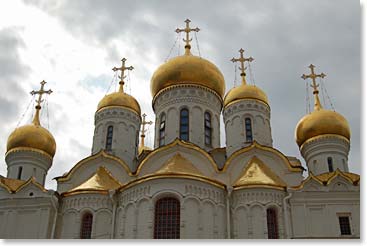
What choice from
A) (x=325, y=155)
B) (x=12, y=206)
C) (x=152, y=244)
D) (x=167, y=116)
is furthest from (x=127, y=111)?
(x=152, y=244)

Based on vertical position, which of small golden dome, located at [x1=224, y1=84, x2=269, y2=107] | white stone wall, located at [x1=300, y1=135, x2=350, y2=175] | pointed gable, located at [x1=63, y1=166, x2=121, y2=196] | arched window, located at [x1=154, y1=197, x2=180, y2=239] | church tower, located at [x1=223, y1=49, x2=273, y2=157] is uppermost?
small golden dome, located at [x1=224, y1=84, x2=269, y2=107]

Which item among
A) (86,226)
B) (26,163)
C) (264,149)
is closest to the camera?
(86,226)

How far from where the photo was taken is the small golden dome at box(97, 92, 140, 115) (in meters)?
18.6

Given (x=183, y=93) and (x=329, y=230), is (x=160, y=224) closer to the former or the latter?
(x=329, y=230)

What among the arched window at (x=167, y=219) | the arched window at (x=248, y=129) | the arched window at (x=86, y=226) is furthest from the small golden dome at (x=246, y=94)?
the arched window at (x=86, y=226)

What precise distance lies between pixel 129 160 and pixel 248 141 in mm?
4200

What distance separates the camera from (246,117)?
18.0 meters

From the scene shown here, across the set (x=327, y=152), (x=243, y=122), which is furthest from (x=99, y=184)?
(x=327, y=152)

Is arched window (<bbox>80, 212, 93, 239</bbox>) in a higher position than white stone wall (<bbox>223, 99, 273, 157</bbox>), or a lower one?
lower

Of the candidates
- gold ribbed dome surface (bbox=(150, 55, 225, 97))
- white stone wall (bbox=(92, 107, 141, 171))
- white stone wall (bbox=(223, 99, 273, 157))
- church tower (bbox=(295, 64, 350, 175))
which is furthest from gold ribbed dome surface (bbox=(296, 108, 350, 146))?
white stone wall (bbox=(92, 107, 141, 171))

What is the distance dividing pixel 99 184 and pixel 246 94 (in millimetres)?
6589

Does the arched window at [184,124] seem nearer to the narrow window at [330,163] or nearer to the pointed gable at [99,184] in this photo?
the pointed gable at [99,184]

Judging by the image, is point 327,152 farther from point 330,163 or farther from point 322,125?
point 322,125

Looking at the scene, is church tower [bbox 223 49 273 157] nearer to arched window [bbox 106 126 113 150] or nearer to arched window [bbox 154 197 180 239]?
arched window [bbox 106 126 113 150]
